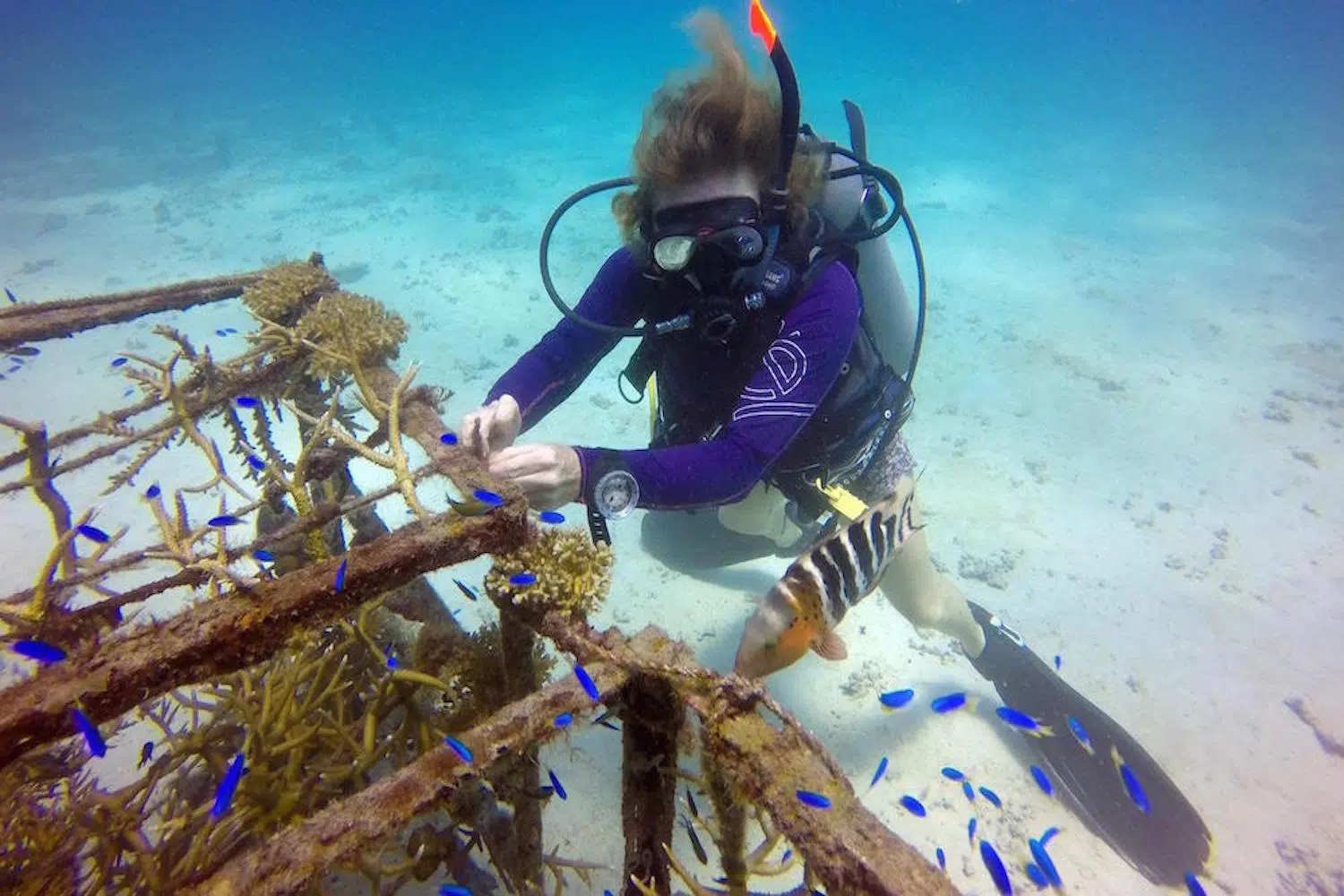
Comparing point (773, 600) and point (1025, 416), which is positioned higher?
point (773, 600)

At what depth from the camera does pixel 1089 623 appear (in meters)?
6.82

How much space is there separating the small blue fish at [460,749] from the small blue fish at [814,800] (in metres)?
0.85

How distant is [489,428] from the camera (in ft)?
8.66

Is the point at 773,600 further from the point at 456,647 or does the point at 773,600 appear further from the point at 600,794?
the point at 600,794

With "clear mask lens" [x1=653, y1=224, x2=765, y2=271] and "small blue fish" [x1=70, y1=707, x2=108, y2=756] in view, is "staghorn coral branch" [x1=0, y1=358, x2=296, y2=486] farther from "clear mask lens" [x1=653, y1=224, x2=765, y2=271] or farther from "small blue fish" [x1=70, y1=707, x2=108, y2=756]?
"clear mask lens" [x1=653, y1=224, x2=765, y2=271]

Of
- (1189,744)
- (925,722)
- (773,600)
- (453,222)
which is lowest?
(1189,744)

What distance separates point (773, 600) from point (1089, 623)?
6.08 m

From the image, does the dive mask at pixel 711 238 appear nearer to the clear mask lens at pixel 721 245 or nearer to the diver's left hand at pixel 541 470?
the clear mask lens at pixel 721 245

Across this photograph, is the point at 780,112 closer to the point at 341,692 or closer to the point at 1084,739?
the point at 341,692

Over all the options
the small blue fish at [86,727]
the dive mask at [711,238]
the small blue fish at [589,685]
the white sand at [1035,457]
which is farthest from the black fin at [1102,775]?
the small blue fish at [86,727]

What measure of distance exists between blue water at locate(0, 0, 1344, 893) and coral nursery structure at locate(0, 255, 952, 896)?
5.76ft

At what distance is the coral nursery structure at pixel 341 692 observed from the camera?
158 cm

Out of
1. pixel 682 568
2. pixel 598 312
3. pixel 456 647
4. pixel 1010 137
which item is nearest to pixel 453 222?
pixel 682 568

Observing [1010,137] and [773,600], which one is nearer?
[773,600]
